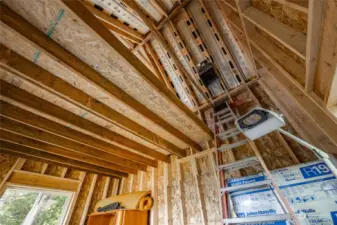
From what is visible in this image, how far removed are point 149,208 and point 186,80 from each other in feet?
9.36

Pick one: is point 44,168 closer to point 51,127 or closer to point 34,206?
point 34,206

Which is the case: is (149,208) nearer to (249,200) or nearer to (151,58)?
(249,200)

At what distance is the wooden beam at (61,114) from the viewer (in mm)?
1854

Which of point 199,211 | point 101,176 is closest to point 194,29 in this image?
point 199,211

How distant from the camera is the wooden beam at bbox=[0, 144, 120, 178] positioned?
2882 mm

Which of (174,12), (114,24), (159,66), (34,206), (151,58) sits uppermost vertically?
(174,12)

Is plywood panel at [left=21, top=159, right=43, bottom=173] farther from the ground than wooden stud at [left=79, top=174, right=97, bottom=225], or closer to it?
farther from the ground

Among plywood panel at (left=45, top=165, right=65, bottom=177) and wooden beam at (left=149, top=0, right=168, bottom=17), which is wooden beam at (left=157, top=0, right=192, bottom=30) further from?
plywood panel at (left=45, top=165, right=65, bottom=177)

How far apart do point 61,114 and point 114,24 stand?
229 centimetres

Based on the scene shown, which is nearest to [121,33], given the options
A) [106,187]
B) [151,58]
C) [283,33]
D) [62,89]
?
[151,58]

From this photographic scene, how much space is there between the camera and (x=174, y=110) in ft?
7.95

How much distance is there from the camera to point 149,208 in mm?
3176

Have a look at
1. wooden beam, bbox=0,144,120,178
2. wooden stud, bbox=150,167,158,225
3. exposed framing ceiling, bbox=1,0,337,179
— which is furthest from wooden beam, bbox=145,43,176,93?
wooden beam, bbox=0,144,120,178

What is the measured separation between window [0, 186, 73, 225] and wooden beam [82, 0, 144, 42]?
388 centimetres
